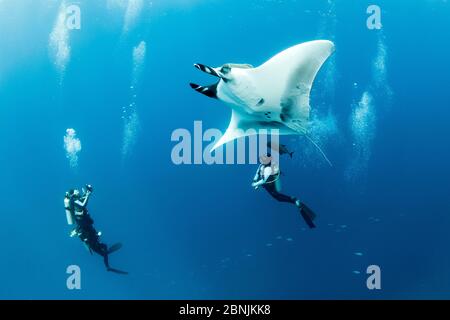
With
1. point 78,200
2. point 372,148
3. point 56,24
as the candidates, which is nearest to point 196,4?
point 56,24

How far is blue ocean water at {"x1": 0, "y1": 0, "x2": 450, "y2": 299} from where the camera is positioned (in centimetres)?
1986

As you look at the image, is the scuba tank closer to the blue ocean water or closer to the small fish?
the small fish

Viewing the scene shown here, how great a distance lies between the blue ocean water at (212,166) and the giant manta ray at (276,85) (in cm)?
1422

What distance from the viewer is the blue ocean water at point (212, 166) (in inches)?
782

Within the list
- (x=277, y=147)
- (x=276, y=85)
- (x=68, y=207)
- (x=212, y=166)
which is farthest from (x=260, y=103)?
(x=212, y=166)

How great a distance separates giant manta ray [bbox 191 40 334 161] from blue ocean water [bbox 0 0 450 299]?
14223 millimetres

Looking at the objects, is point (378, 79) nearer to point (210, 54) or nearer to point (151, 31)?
point (210, 54)

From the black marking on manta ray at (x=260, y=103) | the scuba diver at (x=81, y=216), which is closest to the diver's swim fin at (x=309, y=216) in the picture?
the black marking on manta ray at (x=260, y=103)

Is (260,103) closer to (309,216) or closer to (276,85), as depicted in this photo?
(276,85)

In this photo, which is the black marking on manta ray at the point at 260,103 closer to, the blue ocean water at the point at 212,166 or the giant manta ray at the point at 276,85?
the giant manta ray at the point at 276,85

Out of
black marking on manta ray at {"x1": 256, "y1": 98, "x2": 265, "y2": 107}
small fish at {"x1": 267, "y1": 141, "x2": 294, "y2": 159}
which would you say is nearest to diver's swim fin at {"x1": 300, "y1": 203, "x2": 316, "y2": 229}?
small fish at {"x1": 267, "y1": 141, "x2": 294, "y2": 159}

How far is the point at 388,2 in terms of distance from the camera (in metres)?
24.7

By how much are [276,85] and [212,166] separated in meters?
23.3

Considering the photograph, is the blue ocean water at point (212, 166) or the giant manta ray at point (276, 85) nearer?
the giant manta ray at point (276, 85)
